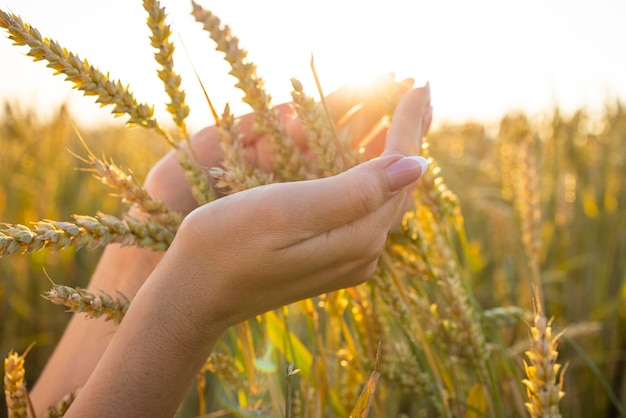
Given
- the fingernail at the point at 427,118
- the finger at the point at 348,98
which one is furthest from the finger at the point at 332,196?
the finger at the point at 348,98

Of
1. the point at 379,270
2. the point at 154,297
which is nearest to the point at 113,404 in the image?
the point at 154,297

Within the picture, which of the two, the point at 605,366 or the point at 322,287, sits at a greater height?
the point at 322,287

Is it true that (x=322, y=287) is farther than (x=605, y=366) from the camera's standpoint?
No

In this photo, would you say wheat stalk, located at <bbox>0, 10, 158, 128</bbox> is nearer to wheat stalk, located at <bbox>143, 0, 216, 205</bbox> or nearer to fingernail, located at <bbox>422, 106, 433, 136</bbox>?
wheat stalk, located at <bbox>143, 0, 216, 205</bbox>

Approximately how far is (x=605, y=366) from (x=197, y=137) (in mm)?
1303

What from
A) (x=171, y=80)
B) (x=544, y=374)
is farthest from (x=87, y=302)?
(x=544, y=374)

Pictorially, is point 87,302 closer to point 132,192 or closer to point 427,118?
point 132,192

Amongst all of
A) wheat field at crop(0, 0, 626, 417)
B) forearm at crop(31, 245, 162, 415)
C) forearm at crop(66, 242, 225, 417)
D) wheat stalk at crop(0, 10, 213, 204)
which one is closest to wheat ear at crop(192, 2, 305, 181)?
wheat field at crop(0, 0, 626, 417)

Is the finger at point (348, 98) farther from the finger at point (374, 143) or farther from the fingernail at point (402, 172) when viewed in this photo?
the fingernail at point (402, 172)

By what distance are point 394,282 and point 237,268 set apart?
0.96 feet

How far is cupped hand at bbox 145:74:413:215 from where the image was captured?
1195 mm

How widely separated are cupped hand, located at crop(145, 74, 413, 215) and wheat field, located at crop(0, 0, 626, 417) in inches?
4.6

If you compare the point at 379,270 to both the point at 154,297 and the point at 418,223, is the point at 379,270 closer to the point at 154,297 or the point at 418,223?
the point at 418,223

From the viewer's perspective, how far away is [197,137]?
3.98 feet
